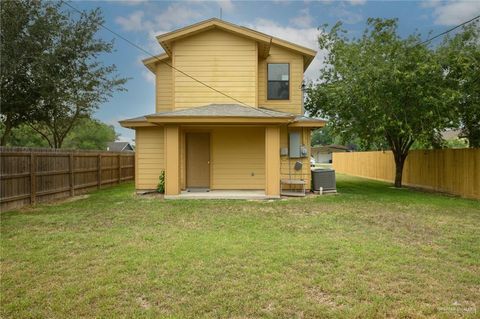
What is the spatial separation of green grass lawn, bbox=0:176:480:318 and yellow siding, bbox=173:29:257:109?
5464 millimetres

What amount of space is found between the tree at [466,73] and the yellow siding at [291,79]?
16.6ft

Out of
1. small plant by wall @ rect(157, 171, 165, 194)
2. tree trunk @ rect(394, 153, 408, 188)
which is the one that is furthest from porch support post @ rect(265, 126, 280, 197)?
tree trunk @ rect(394, 153, 408, 188)

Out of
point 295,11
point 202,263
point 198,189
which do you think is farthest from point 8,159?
point 295,11

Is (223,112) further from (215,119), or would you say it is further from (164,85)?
(164,85)

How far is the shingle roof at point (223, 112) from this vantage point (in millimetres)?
10539

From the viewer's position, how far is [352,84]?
12.7 metres

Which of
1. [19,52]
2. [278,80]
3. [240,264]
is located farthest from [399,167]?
[19,52]

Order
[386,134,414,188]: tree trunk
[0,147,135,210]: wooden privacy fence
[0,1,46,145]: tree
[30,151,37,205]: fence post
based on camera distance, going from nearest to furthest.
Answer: [0,147,135,210]: wooden privacy fence < [30,151,37,205]: fence post < [0,1,46,145]: tree < [386,134,414,188]: tree trunk

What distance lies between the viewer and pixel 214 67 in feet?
40.8

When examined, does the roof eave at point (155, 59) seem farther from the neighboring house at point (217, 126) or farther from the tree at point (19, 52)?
the tree at point (19, 52)

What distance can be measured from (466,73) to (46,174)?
1408 cm

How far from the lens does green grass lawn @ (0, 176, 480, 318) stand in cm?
340

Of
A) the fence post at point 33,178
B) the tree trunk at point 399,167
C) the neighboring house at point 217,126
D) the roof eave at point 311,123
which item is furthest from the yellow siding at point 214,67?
the tree trunk at point 399,167

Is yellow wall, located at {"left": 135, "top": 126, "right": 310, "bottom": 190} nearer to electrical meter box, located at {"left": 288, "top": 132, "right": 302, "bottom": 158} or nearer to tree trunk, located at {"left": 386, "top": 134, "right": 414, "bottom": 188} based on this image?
electrical meter box, located at {"left": 288, "top": 132, "right": 302, "bottom": 158}
